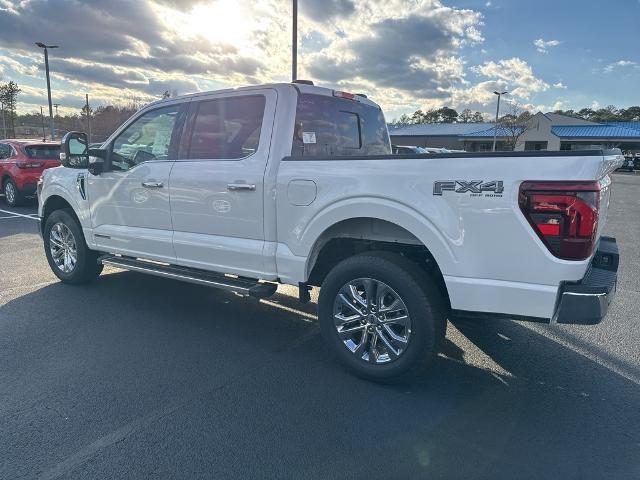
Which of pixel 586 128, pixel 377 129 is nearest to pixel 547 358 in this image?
pixel 377 129

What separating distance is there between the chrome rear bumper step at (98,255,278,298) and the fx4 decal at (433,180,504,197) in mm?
1650

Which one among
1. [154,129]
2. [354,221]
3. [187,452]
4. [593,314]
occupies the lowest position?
[187,452]

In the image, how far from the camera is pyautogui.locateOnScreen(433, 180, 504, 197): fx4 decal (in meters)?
2.76

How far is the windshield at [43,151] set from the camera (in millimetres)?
12141

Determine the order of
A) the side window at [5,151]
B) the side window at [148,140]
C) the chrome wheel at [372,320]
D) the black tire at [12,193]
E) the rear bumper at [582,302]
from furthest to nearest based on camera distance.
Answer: the side window at [5,151] < the black tire at [12,193] < the side window at [148,140] < the chrome wheel at [372,320] < the rear bumper at [582,302]

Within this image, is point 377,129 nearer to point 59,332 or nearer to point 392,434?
point 392,434

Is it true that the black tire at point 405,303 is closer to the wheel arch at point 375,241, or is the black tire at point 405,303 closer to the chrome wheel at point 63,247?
the wheel arch at point 375,241

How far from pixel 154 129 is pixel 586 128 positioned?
62.1 m

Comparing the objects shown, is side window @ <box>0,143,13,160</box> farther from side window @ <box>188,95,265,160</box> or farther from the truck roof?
side window @ <box>188,95,265,160</box>

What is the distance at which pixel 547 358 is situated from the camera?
383cm

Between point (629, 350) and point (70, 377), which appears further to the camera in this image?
point (629, 350)

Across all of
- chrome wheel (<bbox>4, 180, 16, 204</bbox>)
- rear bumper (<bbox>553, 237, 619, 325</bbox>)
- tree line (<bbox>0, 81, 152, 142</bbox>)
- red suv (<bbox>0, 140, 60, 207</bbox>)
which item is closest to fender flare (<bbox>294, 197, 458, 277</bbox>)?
rear bumper (<bbox>553, 237, 619, 325</bbox>)

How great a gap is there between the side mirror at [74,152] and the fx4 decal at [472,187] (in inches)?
152

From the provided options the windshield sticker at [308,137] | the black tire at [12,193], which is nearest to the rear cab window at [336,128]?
the windshield sticker at [308,137]
